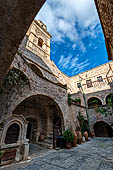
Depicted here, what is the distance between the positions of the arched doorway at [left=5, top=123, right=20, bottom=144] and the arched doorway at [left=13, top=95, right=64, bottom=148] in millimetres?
2632

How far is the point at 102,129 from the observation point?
10070mm

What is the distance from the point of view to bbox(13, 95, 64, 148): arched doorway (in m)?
6.25

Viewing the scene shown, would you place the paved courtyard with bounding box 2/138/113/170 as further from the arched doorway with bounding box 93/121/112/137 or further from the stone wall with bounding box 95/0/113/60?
the arched doorway with bounding box 93/121/112/137

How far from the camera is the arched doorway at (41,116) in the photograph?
20.5 ft

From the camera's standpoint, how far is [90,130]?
962cm

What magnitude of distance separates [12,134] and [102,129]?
34.9 feet

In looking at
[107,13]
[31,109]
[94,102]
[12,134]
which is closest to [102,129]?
[94,102]

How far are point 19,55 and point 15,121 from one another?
3.09 meters

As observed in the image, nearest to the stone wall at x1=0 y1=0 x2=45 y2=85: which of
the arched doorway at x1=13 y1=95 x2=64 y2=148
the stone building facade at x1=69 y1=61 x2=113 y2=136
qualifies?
the arched doorway at x1=13 y1=95 x2=64 y2=148

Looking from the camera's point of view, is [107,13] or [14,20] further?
[107,13]

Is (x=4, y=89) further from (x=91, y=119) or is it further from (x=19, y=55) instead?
(x=91, y=119)

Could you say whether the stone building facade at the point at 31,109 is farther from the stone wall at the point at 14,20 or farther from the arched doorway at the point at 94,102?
the stone wall at the point at 14,20

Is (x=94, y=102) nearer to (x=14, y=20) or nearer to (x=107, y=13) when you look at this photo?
(x=107, y=13)

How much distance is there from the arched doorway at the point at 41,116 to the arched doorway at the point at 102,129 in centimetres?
659
